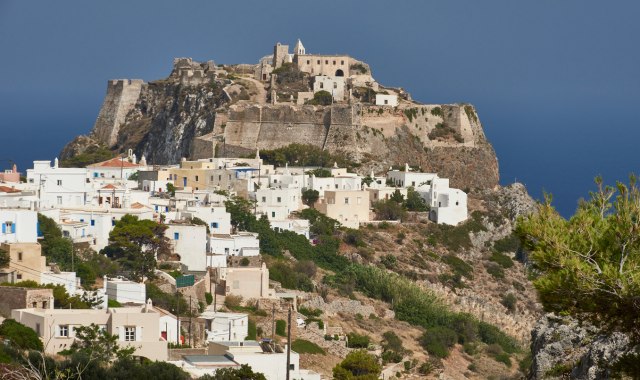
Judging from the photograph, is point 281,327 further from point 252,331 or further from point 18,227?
point 18,227

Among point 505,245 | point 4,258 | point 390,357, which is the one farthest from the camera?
point 505,245

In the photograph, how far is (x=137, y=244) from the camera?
4341cm

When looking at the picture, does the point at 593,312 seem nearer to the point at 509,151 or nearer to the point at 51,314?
the point at 51,314

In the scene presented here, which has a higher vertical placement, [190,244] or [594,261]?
[190,244]

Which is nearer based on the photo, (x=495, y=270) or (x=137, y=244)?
(x=137, y=244)

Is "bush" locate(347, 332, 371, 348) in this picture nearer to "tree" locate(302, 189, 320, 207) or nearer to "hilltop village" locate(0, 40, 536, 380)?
"hilltop village" locate(0, 40, 536, 380)

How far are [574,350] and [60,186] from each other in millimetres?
31347

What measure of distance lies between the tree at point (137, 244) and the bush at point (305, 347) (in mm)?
4676

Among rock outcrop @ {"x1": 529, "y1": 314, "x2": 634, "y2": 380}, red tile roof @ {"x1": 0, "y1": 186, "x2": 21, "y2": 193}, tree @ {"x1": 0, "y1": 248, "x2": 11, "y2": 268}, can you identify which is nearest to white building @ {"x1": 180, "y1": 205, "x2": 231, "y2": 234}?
red tile roof @ {"x1": 0, "y1": 186, "x2": 21, "y2": 193}

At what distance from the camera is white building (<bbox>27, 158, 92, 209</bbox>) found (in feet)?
159

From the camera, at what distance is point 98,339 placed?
3153cm

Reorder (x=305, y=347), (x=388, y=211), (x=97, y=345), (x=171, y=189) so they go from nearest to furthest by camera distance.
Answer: (x=97, y=345) < (x=305, y=347) < (x=171, y=189) < (x=388, y=211)

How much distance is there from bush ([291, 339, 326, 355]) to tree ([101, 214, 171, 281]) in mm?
4676

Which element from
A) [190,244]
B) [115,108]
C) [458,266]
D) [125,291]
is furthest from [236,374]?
[115,108]
